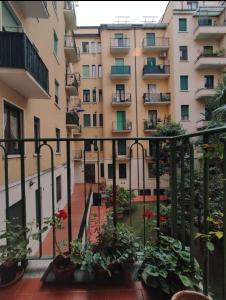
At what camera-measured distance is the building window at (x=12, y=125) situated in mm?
6686

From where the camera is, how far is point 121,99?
20625 millimetres

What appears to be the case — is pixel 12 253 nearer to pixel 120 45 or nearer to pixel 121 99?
pixel 121 99

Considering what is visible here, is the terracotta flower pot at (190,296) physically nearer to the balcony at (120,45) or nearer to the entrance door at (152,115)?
the entrance door at (152,115)

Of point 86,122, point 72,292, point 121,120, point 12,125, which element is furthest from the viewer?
point 86,122

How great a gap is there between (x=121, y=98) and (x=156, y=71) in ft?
11.2

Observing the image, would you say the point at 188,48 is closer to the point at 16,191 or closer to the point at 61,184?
the point at 61,184

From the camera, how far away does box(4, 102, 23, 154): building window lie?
21.9ft

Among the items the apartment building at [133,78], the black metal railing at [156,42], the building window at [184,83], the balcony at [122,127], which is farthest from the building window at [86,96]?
the building window at [184,83]

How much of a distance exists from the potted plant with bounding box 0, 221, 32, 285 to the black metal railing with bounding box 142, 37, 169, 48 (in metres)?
20.5

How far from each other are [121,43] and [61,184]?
12.9 meters

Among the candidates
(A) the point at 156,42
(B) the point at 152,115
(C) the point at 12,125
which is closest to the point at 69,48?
(A) the point at 156,42

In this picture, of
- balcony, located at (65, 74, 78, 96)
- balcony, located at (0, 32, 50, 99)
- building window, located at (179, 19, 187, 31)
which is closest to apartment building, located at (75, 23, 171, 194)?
building window, located at (179, 19, 187, 31)

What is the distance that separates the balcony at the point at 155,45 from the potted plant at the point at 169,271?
20425 millimetres

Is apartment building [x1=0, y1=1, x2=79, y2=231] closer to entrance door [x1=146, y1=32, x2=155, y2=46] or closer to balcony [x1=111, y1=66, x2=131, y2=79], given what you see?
balcony [x1=111, y1=66, x2=131, y2=79]
